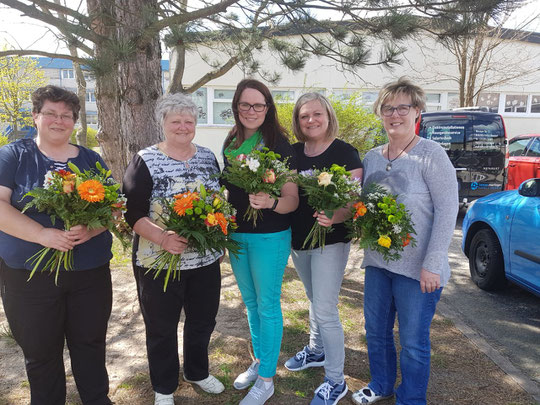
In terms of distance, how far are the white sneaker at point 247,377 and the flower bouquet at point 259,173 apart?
1494 millimetres

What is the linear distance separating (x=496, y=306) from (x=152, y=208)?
4.22m

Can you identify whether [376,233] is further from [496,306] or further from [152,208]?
[496,306]

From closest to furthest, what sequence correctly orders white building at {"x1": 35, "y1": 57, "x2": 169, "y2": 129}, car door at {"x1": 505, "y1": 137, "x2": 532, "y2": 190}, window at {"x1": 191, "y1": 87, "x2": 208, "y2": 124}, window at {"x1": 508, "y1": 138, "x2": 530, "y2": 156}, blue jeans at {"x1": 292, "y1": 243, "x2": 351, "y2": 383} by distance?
blue jeans at {"x1": 292, "y1": 243, "x2": 351, "y2": 383}
white building at {"x1": 35, "y1": 57, "x2": 169, "y2": 129}
car door at {"x1": 505, "y1": 137, "x2": 532, "y2": 190}
window at {"x1": 508, "y1": 138, "x2": 530, "y2": 156}
window at {"x1": 191, "y1": 87, "x2": 208, "y2": 124}

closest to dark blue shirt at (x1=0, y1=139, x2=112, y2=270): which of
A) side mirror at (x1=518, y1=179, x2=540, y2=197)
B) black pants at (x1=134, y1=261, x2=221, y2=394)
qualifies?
black pants at (x1=134, y1=261, x2=221, y2=394)

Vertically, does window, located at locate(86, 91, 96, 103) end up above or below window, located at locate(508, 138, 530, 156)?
above

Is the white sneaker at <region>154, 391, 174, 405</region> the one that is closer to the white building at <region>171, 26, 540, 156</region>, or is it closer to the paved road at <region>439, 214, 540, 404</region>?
the paved road at <region>439, 214, 540, 404</region>

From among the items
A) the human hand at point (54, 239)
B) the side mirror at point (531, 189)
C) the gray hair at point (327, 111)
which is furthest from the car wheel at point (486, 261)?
the human hand at point (54, 239)

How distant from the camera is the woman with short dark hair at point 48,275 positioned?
2186 millimetres

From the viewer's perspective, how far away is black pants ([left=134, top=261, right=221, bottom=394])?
2570mm

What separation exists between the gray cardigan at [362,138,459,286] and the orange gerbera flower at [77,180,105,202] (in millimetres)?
1692

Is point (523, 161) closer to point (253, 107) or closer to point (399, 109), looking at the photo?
point (399, 109)

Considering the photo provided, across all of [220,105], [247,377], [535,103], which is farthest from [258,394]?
[535,103]

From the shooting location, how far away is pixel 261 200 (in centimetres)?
238

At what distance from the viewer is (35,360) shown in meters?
2.35
